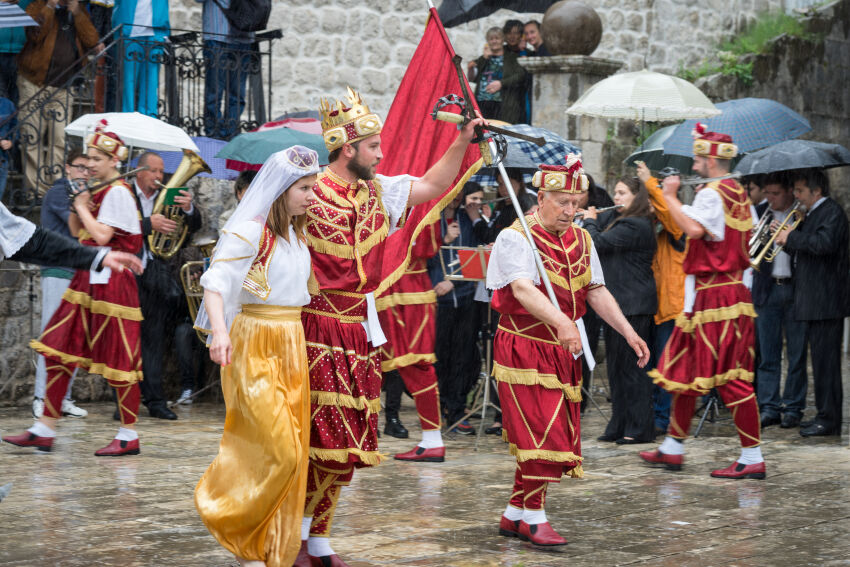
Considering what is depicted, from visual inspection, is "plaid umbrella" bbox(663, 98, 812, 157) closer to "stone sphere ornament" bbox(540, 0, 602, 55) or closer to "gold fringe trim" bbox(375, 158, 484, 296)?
"stone sphere ornament" bbox(540, 0, 602, 55)

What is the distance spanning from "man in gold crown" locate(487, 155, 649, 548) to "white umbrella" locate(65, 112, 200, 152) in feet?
15.2

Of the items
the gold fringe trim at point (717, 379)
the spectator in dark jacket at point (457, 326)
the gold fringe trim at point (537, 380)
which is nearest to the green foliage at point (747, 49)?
the spectator in dark jacket at point (457, 326)

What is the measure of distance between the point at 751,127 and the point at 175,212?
4.80 meters

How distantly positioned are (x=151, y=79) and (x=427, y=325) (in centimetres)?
523

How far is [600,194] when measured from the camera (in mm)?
10570

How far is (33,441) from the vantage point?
847 centimetres

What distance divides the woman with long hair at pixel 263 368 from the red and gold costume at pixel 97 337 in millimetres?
3151

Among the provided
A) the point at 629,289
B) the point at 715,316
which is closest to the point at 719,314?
the point at 715,316

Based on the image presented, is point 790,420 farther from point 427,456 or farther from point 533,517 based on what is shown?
point 533,517

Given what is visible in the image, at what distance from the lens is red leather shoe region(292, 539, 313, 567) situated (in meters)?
5.54

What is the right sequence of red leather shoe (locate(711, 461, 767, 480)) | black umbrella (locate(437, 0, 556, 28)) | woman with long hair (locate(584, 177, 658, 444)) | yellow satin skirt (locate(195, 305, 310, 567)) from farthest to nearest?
1. black umbrella (locate(437, 0, 556, 28))
2. woman with long hair (locate(584, 177, 658, 444))
3. red leather shoe (locate(711, 461, 767, 480))
4. yellow satin skirt (locate(195, 305, 310, 567))

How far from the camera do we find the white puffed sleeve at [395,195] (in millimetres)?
5988

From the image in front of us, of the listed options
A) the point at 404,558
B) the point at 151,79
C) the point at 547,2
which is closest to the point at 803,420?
the point at 547,2

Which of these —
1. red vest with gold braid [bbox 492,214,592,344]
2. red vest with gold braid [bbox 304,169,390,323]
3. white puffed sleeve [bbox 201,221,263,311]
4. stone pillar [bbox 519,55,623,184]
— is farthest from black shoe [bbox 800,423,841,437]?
white puffed sleeve [bbox 201,221,263,311]
